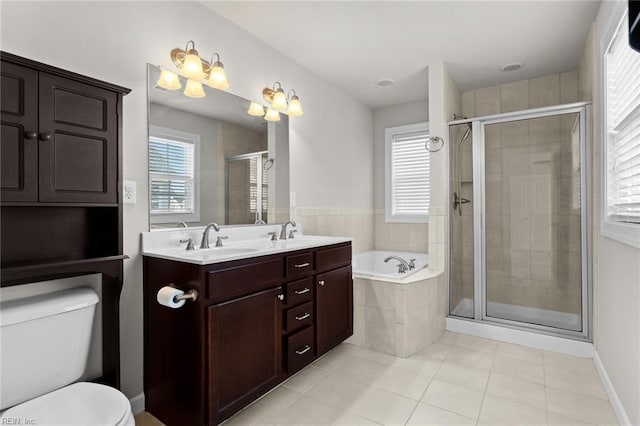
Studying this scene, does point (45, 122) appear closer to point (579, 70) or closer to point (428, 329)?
point (428, 329)

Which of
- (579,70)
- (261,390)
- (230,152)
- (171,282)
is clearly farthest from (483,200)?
(171,282)

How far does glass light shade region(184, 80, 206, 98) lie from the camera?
2.04m

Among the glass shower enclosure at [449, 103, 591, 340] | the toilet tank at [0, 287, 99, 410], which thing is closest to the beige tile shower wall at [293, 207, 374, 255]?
the glass shower enclosure at [449, 103, 591, 340]

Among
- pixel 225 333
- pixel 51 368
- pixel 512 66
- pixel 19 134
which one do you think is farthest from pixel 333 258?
pixel 512 66

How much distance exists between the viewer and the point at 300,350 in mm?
2055

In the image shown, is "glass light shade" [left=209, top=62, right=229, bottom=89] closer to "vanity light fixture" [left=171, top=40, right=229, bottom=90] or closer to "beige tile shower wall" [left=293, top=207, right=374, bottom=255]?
"vanity light fixture" [left=171, top=40, right=229, bottom=90]

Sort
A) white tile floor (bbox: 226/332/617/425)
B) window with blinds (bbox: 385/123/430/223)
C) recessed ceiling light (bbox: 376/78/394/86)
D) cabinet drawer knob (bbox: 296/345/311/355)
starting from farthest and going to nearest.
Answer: window with blinds (bbox: 385/123/430/223), recessed ceiling light (bbox: 376/78/394/86), cabinet drawer knob (bbox: 296/345/311/355), white tile floor (bbox: 226/332/617/425)

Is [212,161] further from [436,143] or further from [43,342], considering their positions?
[436,143]

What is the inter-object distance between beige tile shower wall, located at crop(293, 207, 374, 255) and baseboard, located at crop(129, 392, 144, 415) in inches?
63.5

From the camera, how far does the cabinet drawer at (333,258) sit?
225cm

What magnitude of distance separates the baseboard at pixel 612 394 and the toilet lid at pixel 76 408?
2.28 m

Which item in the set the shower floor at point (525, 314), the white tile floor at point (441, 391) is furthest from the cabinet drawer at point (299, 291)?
the shower floor at point (525, 314)

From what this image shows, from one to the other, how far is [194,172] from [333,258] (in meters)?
1.10

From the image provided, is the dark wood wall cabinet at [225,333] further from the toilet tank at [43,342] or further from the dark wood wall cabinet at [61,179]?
the toilet tank at [43,342]
